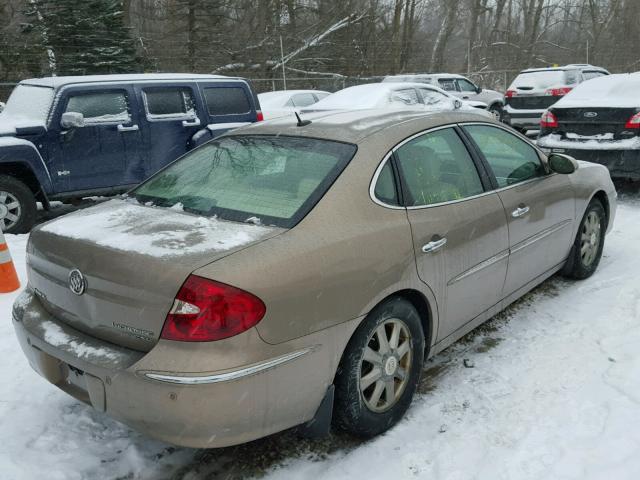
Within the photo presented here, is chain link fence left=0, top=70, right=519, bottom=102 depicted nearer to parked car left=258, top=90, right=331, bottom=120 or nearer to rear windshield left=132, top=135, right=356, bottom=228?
parked car left=258, top=90, right=331, bottom=120

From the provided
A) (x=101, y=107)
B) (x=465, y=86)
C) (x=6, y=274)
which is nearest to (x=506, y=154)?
(x=6, y=274)

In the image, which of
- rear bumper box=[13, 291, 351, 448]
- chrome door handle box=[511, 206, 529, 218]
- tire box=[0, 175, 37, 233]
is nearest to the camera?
rear bumper box=[13, 291, 351, 448]

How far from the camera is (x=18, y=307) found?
9.93 feet

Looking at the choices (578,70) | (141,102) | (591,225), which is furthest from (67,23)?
(591,225)

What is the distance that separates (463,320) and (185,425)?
1836 millimetres

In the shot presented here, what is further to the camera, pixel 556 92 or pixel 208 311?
pixel 556 92

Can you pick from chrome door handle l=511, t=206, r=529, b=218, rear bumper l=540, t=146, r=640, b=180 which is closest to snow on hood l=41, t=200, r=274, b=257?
chrome door handle l=511, t=206, r=529, b=218

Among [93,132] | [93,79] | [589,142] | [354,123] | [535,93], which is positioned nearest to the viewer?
[354,123]

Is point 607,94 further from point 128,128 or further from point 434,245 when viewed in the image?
point 434,245

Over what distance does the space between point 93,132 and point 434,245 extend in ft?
17.8

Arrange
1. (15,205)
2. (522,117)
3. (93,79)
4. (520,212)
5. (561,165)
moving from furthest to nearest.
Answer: (522,117) < (93,79) < (15,205) < (561,165) < (520,212)

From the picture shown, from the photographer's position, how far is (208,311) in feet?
7.50

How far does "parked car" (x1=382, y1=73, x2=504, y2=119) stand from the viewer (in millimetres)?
16734

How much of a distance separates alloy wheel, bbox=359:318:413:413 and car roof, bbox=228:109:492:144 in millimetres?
1017
